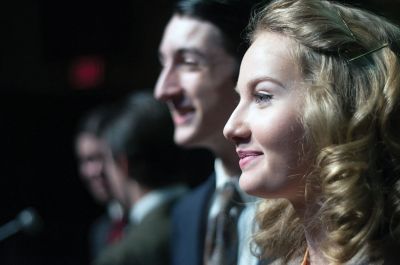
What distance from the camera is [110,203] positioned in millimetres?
6547

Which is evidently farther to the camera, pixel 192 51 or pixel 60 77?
pixel 60 77

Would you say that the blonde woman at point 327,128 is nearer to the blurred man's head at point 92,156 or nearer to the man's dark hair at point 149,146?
the man's dark hair at point 149,146

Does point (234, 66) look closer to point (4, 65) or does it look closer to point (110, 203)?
point (110, 203)

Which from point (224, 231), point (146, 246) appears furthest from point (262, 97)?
point (146, 246)

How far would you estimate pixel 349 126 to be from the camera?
2.16m

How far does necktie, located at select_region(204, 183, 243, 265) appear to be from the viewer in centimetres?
300

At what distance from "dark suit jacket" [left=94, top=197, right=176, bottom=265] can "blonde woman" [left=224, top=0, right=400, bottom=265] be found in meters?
1.63

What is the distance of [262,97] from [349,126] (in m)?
0.25

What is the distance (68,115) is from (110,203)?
7.07 feet

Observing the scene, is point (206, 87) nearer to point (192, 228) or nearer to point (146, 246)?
point (192, 228)

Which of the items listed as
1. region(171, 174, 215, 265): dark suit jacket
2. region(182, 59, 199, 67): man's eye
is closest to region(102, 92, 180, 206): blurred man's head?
region(171, 174, 215, 265): dark suit jacket

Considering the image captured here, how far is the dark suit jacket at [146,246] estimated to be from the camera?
3.85 metres

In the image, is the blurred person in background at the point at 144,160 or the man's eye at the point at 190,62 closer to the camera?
the man's eye at the point at 190,62

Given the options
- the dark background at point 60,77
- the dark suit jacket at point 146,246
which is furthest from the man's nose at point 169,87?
the dark background at point 60,77
